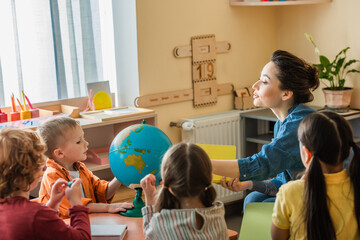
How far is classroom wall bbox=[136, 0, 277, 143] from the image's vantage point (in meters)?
3.74

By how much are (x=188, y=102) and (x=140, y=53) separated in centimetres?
60

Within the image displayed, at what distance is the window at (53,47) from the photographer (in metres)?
3.33

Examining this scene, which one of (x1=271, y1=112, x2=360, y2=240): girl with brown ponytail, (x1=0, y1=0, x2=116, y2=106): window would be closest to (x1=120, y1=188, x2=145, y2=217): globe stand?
(x1=271, y1=112, x2=360, y2=240): girl with brown ponytail

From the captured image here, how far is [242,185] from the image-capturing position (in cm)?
242

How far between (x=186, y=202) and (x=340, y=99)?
2.52 m

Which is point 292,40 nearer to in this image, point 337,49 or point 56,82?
point 337,49

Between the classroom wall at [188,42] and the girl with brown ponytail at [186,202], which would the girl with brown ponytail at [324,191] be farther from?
the classroom wall at [188,42]

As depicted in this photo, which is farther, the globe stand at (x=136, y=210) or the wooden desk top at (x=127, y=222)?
the globe stand at (x=136, y=210)

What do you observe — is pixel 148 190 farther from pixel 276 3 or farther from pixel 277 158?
pixel 276 3

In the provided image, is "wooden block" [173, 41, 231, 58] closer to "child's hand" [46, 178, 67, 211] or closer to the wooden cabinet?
the wooden cabinet

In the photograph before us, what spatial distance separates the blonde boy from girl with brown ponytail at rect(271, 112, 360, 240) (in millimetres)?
758

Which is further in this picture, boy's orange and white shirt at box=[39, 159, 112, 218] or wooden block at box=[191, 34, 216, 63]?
wooden block at box=[191, 34, 216, 63]

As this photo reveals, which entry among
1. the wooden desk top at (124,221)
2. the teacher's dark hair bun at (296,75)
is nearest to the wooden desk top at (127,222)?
the wooden desk top at (124,221)

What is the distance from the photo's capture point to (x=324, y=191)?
64.4 inches
